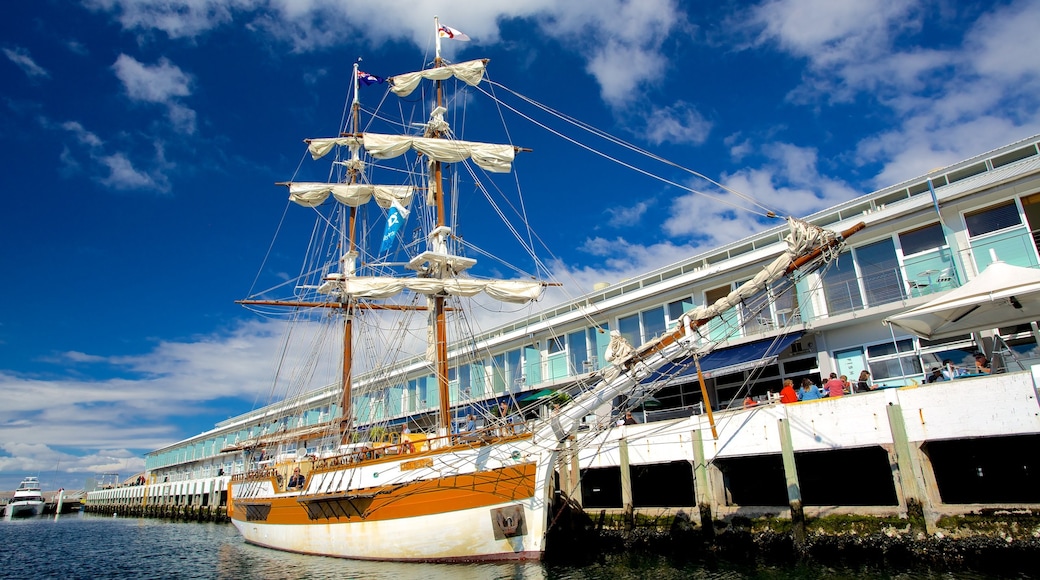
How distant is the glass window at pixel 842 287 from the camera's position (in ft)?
65.9

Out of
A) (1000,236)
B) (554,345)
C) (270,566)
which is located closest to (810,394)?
(1000,236)

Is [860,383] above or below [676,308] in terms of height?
below

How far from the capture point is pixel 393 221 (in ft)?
103

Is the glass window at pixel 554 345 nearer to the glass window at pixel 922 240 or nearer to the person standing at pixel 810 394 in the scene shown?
the person standing at pixel 810 394

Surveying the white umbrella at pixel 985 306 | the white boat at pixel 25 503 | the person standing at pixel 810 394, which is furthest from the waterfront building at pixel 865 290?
the white boat at pixel 25 503

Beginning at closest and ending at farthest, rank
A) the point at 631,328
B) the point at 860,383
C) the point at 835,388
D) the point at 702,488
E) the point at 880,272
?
the point at 835,388, the point at 860,383, the point at 702,488, the point at 880,272, the point at 631,328

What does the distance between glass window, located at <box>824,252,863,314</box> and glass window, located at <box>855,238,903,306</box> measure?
28 centimetres

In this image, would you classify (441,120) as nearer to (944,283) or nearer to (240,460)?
(944,283)

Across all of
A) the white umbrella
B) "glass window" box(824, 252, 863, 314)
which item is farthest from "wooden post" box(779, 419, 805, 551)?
"glass window" box(824, 252, 863, 314)

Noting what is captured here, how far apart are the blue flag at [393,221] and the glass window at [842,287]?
65.7ft

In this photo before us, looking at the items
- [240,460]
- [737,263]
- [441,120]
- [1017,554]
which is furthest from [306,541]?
[240,460]

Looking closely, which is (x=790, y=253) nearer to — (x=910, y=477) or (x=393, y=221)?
(x=910, y=477)

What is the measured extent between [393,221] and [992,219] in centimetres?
2466

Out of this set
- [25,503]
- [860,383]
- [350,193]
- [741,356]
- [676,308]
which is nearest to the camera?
[860,383]
